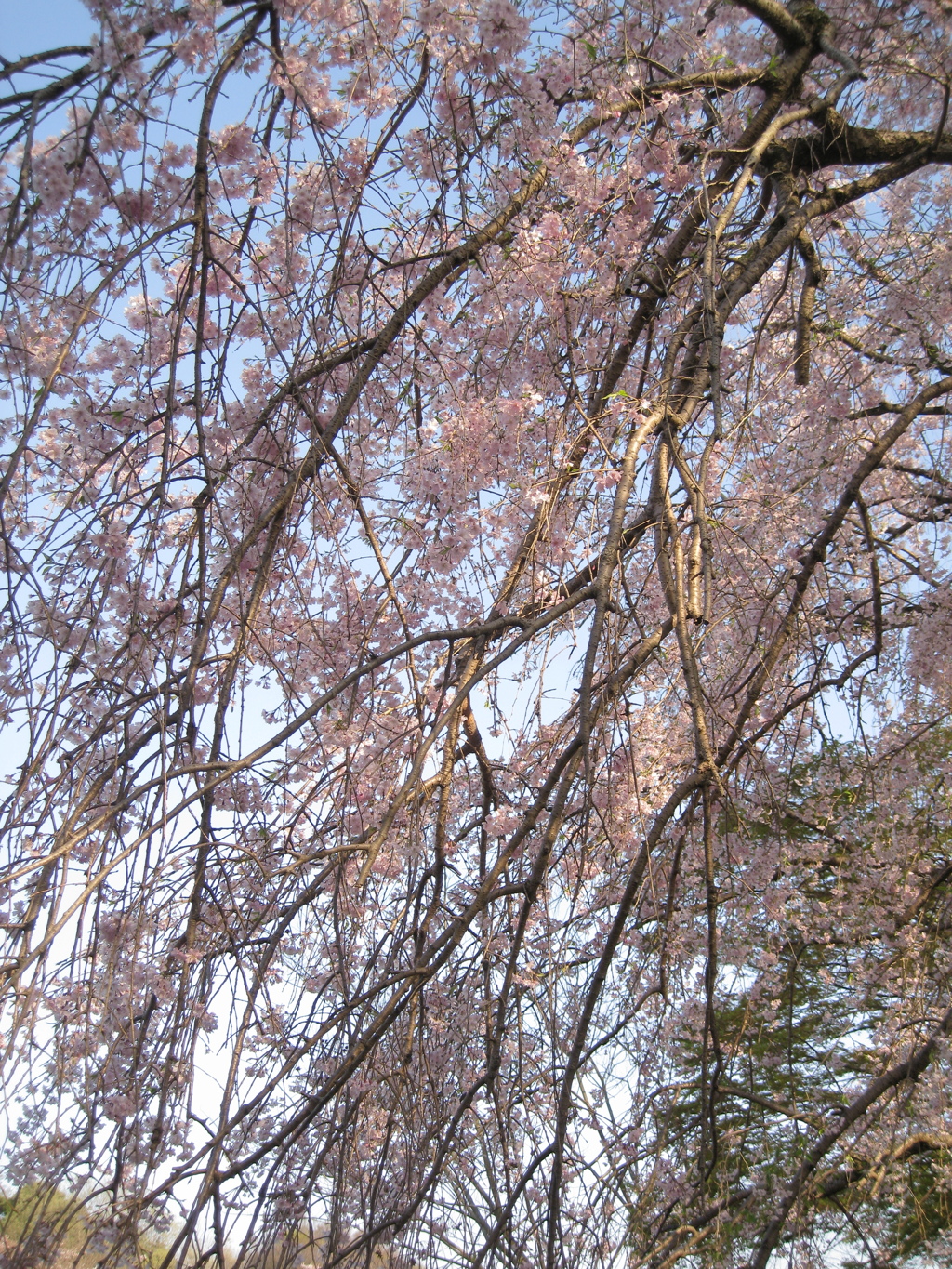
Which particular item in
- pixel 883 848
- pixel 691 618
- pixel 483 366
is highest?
pixel 483 366

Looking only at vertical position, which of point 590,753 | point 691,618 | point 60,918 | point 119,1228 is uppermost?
point 691,618

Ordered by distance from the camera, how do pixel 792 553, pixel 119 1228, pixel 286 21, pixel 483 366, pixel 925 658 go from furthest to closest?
pixel 925 658 → pixel 792 553 → pixel 483 366 → pixel 286 21 → pixel 119 1228

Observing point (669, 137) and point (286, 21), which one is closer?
point (286, 21)

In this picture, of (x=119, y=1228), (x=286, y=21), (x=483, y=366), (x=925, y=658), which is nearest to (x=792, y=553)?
(x=925, y=658)

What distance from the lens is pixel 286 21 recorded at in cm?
187

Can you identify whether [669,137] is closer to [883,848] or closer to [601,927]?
[601,927]

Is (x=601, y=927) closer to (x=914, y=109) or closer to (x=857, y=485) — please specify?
(x=857, y=485)

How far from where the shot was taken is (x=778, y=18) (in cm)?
255

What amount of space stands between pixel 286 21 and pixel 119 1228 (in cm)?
213

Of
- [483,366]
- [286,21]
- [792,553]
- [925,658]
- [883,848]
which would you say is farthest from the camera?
[883,848]

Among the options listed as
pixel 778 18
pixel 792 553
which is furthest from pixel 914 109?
pixel 792 553

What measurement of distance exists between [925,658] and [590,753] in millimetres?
2819

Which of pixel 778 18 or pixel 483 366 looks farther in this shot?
pixel 483 366

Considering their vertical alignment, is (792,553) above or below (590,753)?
above
